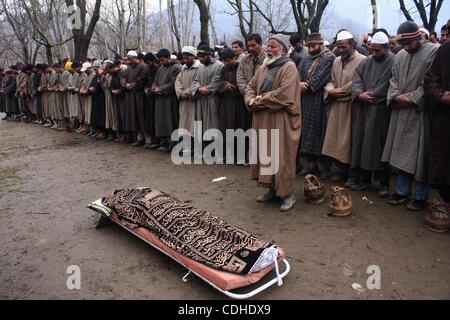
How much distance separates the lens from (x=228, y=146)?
664 cm

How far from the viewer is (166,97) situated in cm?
728

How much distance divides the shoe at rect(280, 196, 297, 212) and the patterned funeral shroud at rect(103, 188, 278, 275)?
1.16 m

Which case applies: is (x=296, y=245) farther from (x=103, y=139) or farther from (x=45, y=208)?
(x=103, y=139)

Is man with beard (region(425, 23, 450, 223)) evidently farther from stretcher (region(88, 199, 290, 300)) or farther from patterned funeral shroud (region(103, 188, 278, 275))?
patterned funeral shroud (region(103, 188, 278, 275))

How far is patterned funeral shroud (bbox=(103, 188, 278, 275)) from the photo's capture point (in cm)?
280

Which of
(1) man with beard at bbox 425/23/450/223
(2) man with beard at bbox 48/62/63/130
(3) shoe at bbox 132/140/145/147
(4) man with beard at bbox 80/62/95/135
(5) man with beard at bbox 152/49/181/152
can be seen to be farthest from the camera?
(2) man with beard at bbox 48/62/63/130

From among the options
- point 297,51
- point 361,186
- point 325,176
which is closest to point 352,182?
point 361,186

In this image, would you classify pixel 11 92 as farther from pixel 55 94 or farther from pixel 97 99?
pixel 97 99

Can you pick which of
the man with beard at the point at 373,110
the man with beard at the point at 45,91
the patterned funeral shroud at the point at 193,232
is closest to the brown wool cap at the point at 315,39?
the man with beard at the point at 373,110

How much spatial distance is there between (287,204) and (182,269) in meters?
1.67

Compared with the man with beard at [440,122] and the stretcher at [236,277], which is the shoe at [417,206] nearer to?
the man with beard at [440,122]

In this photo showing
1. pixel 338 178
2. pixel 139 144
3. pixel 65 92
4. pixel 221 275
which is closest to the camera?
pixel 221 275

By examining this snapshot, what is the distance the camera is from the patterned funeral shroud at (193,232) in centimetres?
280

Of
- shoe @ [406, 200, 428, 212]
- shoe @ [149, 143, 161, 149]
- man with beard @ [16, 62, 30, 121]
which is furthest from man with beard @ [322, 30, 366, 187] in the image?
man with beard @ [16, 62, 30, 121]
